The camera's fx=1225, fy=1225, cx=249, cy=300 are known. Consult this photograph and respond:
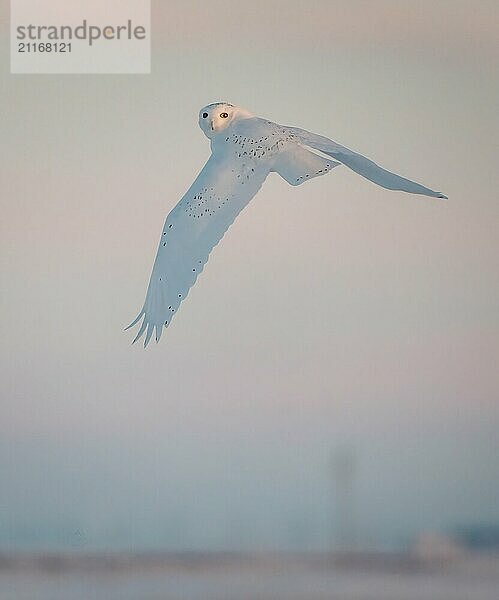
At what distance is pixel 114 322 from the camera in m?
2.75

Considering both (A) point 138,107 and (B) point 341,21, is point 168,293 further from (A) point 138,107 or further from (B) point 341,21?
(B) point 341,21

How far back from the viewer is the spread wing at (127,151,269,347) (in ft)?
7.22

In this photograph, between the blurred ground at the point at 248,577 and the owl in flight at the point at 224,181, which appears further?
the blurred ground at the point at 248,577

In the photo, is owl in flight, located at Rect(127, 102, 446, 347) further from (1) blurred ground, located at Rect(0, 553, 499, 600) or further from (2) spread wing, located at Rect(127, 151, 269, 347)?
(1) blurred ground, located at Rect(0, 553, 499, 600)

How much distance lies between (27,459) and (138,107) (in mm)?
826

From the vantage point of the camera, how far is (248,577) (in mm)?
2580

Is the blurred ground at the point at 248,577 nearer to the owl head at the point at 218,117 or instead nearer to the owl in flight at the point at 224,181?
the owl in flight at the point at 224,181

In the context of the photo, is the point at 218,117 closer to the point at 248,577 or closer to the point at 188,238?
the point at 188,238

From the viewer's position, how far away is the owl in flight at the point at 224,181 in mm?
2201
